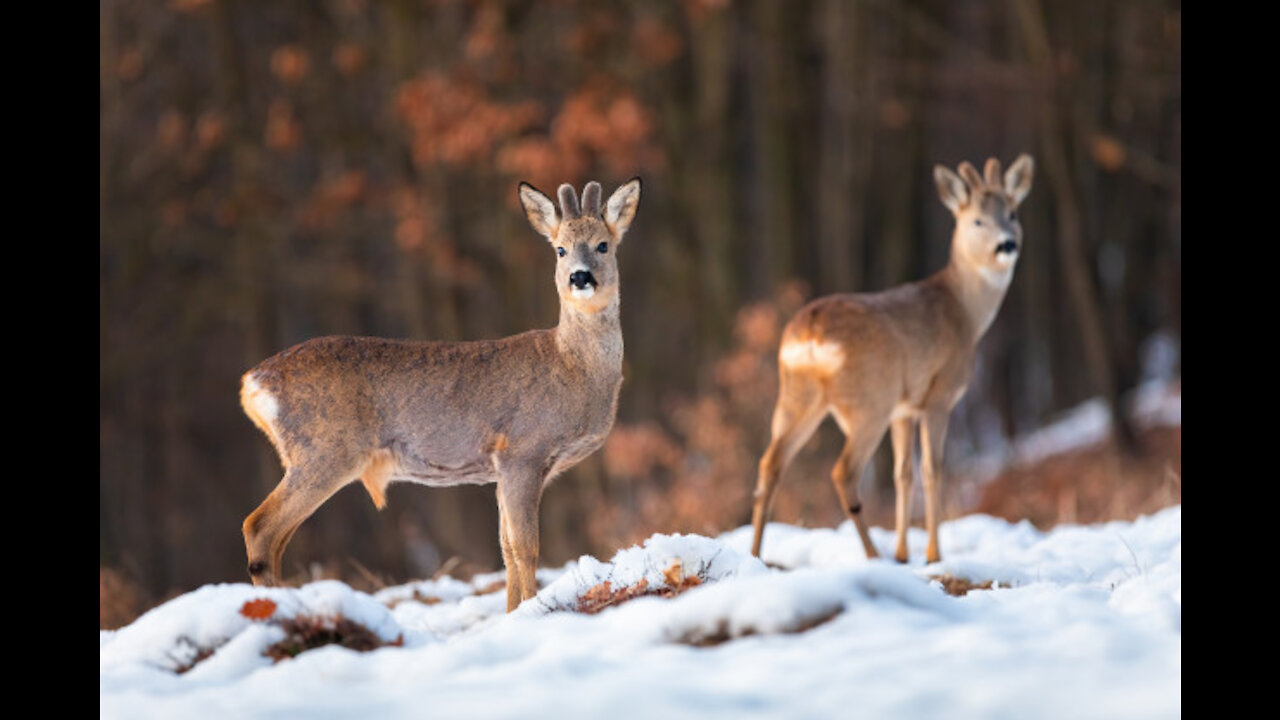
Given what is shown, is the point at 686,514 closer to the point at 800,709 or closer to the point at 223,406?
the point at 800,709

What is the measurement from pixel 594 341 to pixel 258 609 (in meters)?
2.28

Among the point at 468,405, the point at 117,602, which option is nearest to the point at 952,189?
the point at 468,405

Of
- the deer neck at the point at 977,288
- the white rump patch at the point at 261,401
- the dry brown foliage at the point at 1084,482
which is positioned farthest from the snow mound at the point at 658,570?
the dry brown foliage at the point at 1084,482

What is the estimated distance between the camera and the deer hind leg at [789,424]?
8.63 m

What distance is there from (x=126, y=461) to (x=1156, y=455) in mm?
19301

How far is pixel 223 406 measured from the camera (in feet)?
94.2

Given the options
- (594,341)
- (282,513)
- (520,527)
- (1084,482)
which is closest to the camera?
(282,513)

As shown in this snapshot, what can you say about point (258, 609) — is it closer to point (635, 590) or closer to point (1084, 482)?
point (635, 590)

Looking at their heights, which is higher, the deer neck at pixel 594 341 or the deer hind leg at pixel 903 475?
the deer neck at pixel 594 341

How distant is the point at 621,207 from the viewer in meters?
7.05

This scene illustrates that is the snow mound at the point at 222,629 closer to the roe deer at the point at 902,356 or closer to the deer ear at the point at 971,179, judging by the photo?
the roe deer at the point at 902,356

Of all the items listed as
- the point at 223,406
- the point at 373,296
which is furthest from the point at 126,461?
the point at 373,296

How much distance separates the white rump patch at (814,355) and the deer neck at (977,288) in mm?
1235

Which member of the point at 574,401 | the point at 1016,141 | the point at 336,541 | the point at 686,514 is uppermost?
the point at 1016,141
